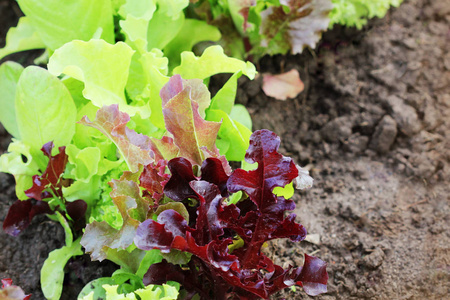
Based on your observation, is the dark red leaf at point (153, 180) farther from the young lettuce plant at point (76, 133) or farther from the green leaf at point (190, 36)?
the green leaf at point (190, 36)

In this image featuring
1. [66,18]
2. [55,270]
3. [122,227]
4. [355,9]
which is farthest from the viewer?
[355,9]

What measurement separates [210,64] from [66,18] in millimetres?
516

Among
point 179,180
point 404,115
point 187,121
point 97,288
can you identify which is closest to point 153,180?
point 179,180

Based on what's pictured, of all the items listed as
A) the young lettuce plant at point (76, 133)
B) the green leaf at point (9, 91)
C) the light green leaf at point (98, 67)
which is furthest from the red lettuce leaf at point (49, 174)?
the green leaf at point (9, 91)

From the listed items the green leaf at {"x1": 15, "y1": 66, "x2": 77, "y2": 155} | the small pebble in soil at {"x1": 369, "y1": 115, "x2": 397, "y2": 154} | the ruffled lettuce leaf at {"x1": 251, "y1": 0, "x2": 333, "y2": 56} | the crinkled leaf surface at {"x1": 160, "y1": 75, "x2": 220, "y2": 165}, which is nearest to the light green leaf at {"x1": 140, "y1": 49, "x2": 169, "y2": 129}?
the crinkled leaf surface at {"x1": 160, "y1": 75, "x2": 220, "y2": 165}

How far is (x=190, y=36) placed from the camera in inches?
70.4

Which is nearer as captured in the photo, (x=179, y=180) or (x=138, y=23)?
(x=179, y=180)

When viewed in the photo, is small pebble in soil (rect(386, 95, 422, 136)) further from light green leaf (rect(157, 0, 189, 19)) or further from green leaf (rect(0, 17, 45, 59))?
green leaf (rect(0, 17, 45, 59))

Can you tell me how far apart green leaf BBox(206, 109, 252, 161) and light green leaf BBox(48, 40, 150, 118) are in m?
0.22

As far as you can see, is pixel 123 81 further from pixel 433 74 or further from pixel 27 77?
pixel 433 74

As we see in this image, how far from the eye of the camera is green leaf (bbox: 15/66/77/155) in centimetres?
131

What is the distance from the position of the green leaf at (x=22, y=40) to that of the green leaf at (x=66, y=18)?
106 millimetres

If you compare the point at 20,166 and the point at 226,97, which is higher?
the point at 226,97

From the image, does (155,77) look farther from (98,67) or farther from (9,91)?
(9,91)
